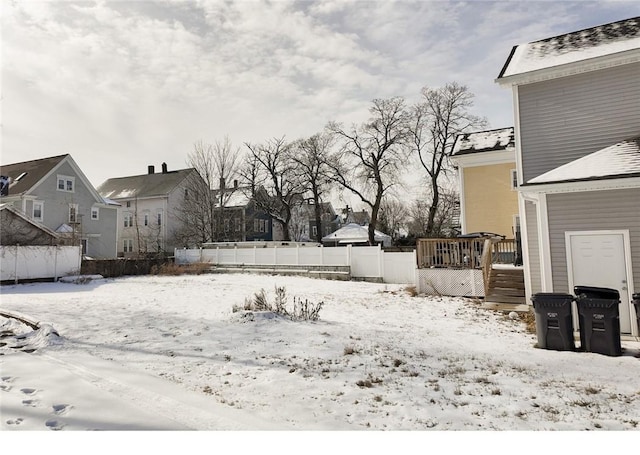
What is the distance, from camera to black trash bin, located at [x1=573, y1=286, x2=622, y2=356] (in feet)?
20.7

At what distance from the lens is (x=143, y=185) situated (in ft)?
137

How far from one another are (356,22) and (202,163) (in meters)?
31.3

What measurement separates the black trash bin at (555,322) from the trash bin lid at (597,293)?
1.39 ft

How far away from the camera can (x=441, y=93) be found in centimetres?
3459

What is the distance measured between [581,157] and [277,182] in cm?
3418

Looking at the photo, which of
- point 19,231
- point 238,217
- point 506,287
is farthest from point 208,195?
point 506,287

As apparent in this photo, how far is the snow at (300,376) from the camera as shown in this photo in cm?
379

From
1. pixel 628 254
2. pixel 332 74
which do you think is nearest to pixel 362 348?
pixel 628 254

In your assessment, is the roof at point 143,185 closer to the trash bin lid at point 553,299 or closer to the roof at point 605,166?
the roof at point 605,166

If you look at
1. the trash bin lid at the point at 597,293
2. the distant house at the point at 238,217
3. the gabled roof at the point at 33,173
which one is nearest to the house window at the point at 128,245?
the gabled roof at the point at 33,173

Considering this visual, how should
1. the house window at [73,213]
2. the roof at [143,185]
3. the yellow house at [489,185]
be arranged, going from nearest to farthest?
the yellow house at [489,185] → the house window at [73,213] → the roof at [143,185]

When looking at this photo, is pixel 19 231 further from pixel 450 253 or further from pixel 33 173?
pixel 450 253

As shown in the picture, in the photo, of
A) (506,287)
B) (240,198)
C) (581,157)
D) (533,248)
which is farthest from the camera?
(240,198)

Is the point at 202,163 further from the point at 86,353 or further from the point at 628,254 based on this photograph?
the point at 628,254
